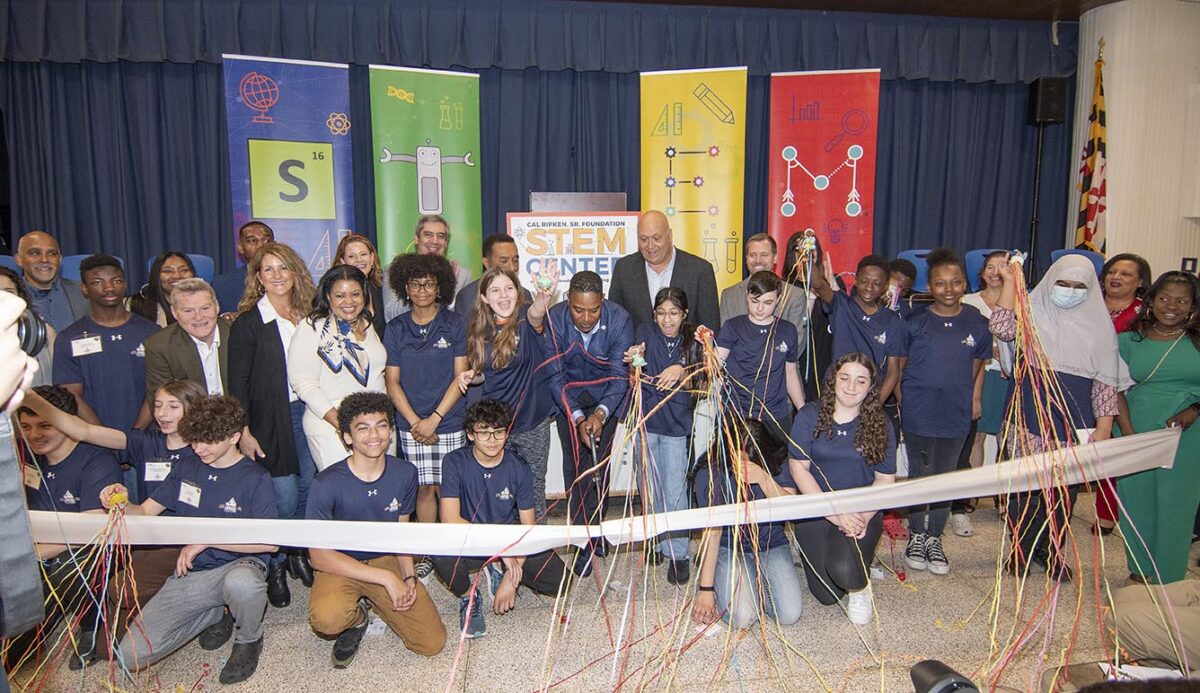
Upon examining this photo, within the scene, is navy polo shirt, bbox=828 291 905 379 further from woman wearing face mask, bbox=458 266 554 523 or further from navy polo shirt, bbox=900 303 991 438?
woman wearing face mask, bbox=458 266 554 523

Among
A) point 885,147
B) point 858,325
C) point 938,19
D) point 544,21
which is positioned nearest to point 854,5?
point 938,19

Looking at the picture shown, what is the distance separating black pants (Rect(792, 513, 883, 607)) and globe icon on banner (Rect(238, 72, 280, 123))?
523 centimetres

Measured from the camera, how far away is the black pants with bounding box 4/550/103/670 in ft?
8.54

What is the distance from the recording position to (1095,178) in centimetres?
707

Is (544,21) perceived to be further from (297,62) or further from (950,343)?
(950,343)

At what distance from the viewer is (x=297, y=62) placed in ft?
19.3

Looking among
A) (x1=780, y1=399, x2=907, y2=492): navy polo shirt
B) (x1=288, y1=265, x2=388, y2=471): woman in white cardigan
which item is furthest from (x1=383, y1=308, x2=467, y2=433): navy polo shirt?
(x1=780, y1=399, x2=907, y2=492): navy polo shirt

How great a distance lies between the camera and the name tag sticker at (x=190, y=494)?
273cm

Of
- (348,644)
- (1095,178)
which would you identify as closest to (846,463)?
(348,644)

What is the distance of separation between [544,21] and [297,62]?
2.25 m

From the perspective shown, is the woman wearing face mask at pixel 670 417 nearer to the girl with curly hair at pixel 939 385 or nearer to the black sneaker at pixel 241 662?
the girl with curly hair at pixel 939 385

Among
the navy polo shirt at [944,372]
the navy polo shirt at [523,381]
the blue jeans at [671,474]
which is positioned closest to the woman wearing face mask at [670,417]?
the blue jeans at [671,474]

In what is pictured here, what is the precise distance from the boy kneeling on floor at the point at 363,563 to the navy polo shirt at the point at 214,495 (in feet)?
0.69

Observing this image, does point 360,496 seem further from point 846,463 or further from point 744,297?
point 744,297
